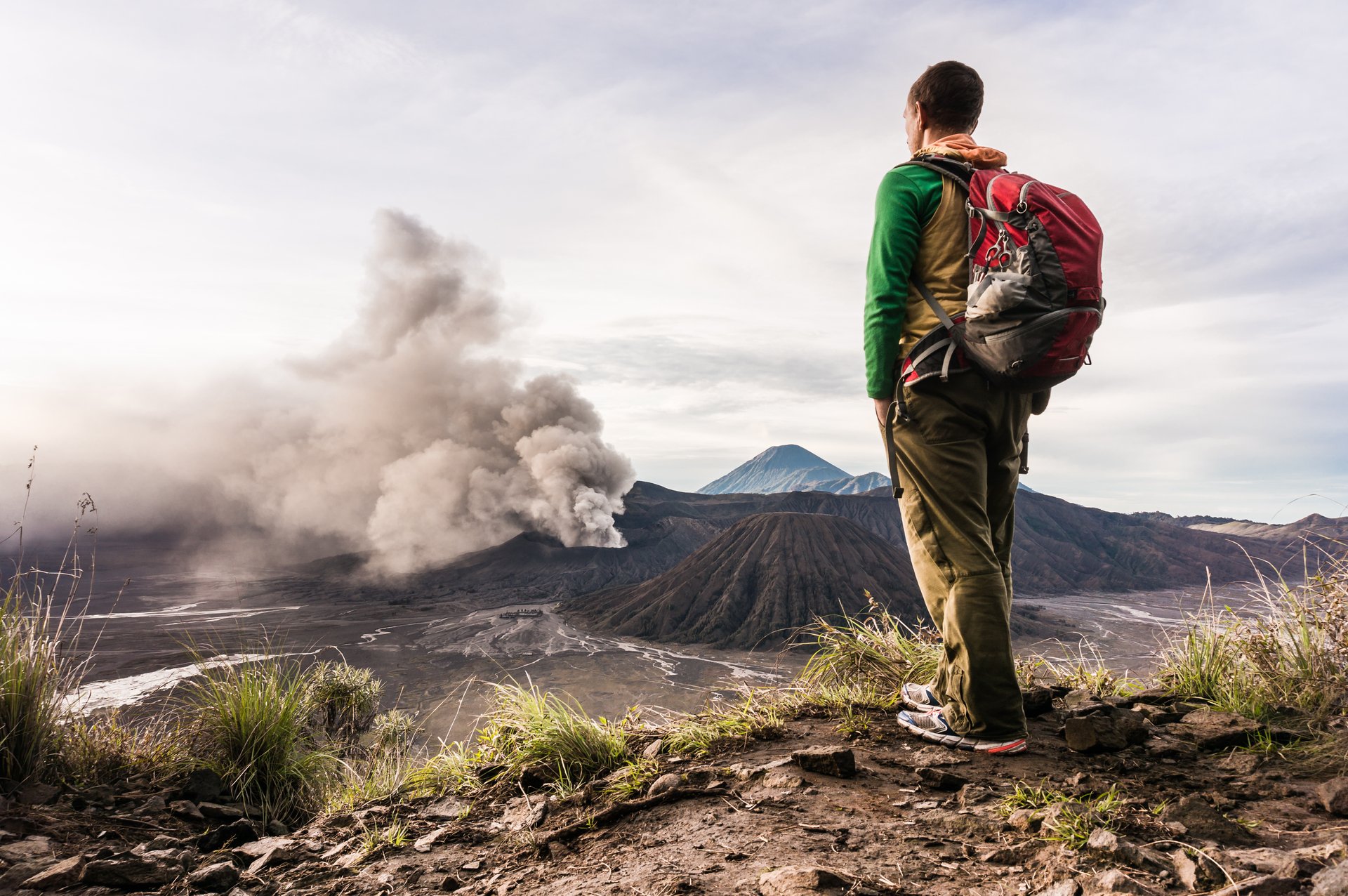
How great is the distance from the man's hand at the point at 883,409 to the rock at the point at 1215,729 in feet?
4.90

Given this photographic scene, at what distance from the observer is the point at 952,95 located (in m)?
2.52

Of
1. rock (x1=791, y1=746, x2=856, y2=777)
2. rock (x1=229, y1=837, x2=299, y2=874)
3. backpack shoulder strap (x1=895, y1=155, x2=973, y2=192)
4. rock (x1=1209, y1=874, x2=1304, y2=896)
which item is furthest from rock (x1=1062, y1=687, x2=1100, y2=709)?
rock (x1=229, y1=837, x2=299, y2=874)

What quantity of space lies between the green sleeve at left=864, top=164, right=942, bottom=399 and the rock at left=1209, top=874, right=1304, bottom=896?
5.18 ft

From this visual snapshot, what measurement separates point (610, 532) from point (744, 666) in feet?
172

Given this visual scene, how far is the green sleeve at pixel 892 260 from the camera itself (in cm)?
231

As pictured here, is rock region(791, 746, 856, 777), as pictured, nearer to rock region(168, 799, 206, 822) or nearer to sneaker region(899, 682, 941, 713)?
sneaker region(899, 682, 941, 713)

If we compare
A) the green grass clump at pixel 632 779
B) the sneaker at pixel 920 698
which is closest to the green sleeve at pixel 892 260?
the sneaker at pixel 920 698

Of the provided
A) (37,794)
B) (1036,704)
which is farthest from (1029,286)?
(37,794)

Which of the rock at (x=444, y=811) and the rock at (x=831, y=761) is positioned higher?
the rock at (x=831, y=761)

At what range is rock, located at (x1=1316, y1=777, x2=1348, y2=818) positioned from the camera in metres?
1.63

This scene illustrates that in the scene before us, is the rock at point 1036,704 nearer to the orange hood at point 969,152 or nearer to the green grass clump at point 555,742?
the green grass clump at point 555,742

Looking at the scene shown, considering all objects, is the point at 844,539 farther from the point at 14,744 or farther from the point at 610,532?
the point at 14,744

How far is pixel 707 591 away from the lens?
237 feet

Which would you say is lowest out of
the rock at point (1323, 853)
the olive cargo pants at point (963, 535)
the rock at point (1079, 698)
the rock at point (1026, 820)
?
the rock at point (1079, 698)
